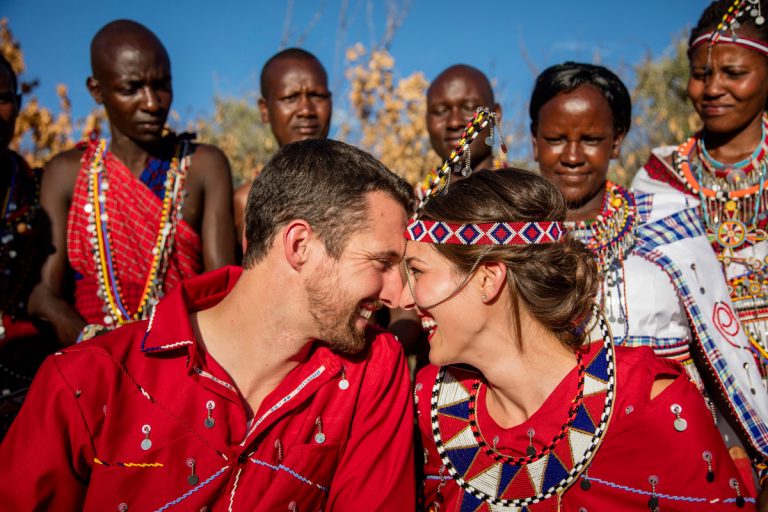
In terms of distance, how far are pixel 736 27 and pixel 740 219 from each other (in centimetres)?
107

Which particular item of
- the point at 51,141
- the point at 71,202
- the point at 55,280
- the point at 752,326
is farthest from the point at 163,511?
the point at 51,141

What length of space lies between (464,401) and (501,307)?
0.46m

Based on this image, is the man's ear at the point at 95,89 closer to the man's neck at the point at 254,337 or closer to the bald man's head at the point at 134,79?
the bald man's head at the point at 134,79

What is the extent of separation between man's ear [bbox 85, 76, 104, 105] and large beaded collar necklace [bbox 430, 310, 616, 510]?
3.02 metres

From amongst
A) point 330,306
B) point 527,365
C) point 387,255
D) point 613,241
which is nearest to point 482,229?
point 387,255

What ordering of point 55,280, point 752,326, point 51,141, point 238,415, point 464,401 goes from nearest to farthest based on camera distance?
point 238,415 < point 464,401 < point 752,326 < point 55,280 < point 51,141

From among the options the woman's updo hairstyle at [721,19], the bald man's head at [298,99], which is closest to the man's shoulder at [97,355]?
the bald man's head at [298,99]

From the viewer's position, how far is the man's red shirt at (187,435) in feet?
8.47

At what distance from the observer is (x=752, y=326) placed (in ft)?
12.6

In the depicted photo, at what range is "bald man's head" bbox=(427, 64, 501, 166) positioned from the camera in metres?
5.18

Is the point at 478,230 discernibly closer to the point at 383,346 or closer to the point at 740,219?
the point at 383,346

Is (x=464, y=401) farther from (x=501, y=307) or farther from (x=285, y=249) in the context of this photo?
(x=285, y=249)

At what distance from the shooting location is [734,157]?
13.8ft

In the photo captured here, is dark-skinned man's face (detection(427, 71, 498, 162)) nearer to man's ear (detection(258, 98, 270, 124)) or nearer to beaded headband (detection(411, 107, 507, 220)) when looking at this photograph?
man's ear (detection(258, 98, 270, 124))
